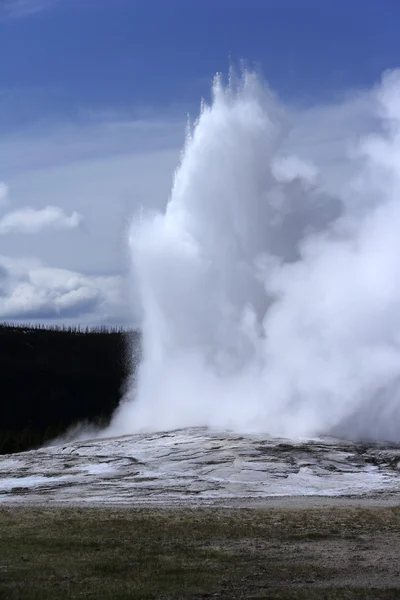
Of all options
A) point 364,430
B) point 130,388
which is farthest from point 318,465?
point 130,388

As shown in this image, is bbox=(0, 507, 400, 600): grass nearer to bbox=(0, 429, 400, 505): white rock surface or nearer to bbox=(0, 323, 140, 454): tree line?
bbox=(0, 429, 400, 505): white rock surface

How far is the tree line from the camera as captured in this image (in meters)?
63.5

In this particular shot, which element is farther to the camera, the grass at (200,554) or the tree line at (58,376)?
the tree line at (58,376)

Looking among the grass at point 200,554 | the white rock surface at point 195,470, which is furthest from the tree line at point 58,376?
the grass at point 200,554

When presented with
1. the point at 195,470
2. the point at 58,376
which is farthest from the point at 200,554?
the point at 58,376

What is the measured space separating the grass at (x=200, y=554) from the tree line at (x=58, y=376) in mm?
37528

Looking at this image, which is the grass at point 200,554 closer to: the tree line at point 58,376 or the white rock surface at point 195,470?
the white rock surface at point 195,470

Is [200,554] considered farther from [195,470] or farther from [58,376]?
[58,376]

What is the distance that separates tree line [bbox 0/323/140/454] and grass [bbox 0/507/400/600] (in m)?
37.5

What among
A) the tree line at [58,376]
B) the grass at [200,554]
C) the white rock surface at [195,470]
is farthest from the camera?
the tree line at [58,376]

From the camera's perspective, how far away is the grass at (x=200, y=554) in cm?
1173

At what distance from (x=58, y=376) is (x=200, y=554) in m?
58.4

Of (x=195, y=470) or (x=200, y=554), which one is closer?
(x=200, y=554)

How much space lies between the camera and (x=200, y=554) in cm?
1411
